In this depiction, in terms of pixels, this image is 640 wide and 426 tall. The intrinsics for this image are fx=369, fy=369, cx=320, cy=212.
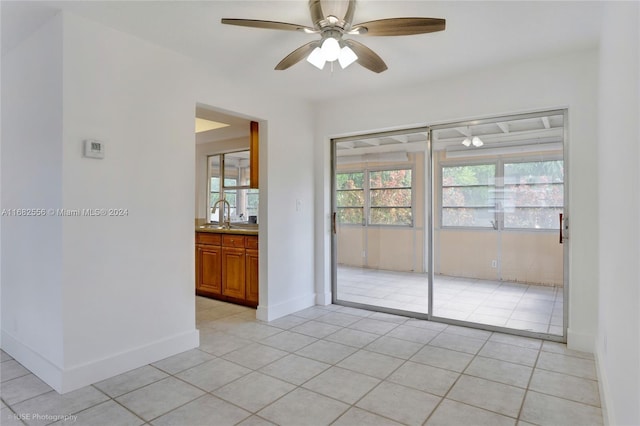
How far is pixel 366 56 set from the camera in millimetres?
2480

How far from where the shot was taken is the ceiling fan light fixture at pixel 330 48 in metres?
2.21

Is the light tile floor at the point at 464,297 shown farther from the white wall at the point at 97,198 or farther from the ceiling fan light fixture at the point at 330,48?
the ceiling fan light fixture at the point at 330,48

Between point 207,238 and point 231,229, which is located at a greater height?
point 231,229

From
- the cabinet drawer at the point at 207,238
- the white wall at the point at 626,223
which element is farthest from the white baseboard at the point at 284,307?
Answer: the white wall at the point at 626,223

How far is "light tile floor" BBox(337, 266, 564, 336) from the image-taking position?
11.0 feet

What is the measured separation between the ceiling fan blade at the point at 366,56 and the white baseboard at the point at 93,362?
2.49 m

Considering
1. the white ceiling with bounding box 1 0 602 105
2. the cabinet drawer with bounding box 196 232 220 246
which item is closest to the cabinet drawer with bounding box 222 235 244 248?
the cabinet drawer with bounding box 196 232 220 246

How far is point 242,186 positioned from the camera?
560 centimetres

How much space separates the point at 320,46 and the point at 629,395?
2222 mm

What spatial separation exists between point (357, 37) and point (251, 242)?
2413 mm

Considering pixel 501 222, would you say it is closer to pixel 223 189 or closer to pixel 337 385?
pixel 337 385

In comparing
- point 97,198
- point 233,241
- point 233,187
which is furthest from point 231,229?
point 97,198

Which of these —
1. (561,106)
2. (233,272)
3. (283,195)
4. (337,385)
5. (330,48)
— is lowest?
(337,385)

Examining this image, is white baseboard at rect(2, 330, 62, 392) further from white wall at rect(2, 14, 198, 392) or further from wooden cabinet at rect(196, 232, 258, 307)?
wooden cabinet at rect(196, 232, 258, 307)
